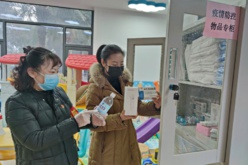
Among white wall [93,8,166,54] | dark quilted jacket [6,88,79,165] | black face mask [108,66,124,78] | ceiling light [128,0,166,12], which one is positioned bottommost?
dark quilted jacket [6,88,79,165]

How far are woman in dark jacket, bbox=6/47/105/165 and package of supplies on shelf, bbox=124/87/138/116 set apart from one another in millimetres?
172

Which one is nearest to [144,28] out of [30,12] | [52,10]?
[52,10]

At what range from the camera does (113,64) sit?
1.30 metres

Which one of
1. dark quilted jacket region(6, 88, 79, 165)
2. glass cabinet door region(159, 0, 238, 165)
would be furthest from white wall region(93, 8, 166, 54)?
dark quilted jacket region(6, 88, 79, 165)

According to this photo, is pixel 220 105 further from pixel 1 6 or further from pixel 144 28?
pixel 1 6

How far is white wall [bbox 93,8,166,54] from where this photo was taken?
4879 mm

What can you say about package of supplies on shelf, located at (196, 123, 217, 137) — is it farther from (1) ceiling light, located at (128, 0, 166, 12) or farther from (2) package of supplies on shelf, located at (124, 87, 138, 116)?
(1) ceiling light, located at (128, 0, 166, 12)

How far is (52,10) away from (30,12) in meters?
0.48

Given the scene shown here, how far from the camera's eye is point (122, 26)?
508 cm

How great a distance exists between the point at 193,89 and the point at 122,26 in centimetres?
382

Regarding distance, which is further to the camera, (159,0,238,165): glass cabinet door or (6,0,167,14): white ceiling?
(6,0,167,14): white ceiling

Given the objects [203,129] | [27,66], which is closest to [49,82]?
[27,66]

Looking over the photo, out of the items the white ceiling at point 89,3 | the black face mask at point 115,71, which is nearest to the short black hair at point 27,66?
the black face mask at point 115,71

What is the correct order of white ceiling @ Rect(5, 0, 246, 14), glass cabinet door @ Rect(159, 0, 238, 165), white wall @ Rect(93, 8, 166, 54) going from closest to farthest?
glass cabinet door @ Rect(159, 0, 238, 165) < white ceiling @ Rect(5, 0, 246, 14) < white wall @ Rect(93, 8, 166, 54)
